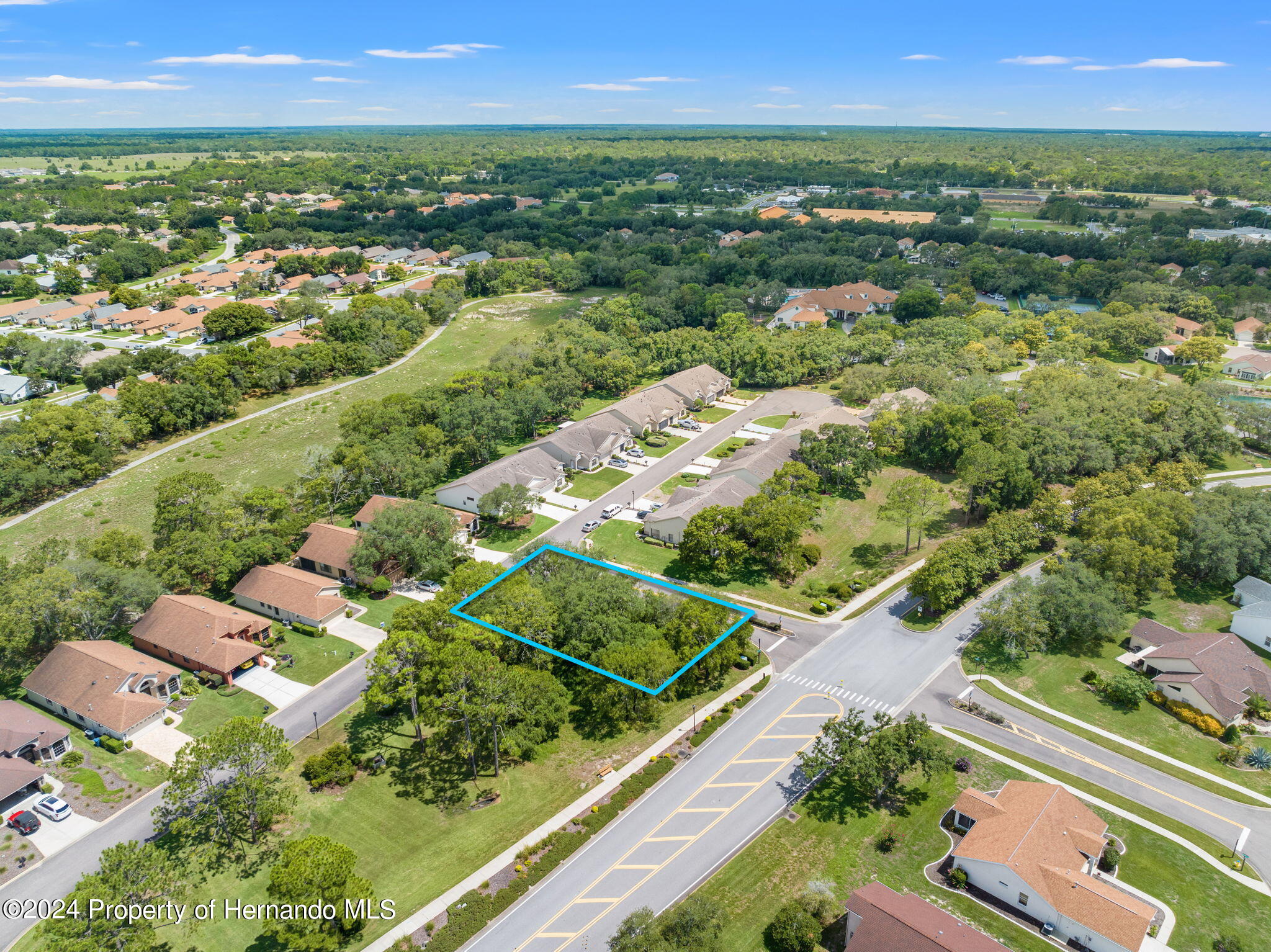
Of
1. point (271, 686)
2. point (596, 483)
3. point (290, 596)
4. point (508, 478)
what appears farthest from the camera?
point (596, 483)

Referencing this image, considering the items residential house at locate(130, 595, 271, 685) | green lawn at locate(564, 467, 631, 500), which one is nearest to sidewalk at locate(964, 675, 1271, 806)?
green lawn at locate(564, 467, 631, 500)

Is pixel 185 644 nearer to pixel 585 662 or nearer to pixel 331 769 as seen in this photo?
pixel 331 769

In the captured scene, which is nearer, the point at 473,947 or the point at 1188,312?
the point at 473,947

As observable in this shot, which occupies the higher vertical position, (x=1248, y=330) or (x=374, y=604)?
(x=1248, y=330)

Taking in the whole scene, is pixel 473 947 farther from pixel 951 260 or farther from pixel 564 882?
pixel 951 260

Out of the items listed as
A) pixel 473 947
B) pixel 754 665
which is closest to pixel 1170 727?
pixel 754 665

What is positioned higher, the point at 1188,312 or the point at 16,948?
the point at 1188,312

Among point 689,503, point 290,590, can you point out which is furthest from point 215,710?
point 689,503
